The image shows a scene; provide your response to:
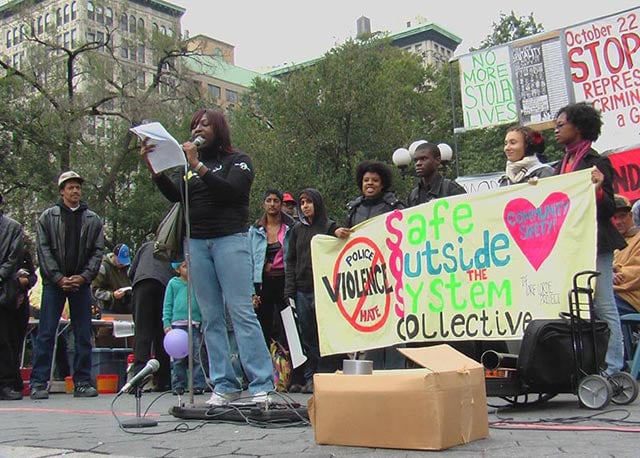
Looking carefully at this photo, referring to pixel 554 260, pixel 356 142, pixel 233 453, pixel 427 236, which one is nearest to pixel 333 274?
pixel 427 236

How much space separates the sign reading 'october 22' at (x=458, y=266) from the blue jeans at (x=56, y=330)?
241 centimetres

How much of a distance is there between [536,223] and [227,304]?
223 cm

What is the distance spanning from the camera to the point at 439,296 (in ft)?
18.6

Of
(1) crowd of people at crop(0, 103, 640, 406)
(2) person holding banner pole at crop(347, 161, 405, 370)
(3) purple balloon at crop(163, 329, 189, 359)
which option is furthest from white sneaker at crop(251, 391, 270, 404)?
(2) person holding banner pole at crop(347, 161, 405, 370)

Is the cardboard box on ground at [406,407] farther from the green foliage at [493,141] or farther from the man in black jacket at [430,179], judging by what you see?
the green foliage at [493,141]

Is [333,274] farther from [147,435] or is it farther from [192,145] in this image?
[147,435]

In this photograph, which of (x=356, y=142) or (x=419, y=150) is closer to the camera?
(x=419, y=150)

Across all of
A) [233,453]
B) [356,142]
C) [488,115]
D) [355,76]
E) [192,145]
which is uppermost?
[355,76]

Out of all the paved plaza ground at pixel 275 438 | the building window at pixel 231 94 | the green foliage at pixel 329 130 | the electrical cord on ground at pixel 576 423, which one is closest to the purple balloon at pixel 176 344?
the paved plaza ground at pixel 275 438

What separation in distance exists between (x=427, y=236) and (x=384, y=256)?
1.46 feet

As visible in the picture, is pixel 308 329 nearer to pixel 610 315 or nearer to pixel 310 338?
pixel 310 338

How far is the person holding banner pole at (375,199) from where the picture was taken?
6301 millimetres

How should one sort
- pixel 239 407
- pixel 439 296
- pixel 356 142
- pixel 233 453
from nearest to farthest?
pixel 233 453 < pixel 239 407 < pixel 439 296 < pixel 356 142

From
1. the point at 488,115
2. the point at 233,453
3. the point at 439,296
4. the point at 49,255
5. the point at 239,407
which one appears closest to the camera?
the point at 233,453
